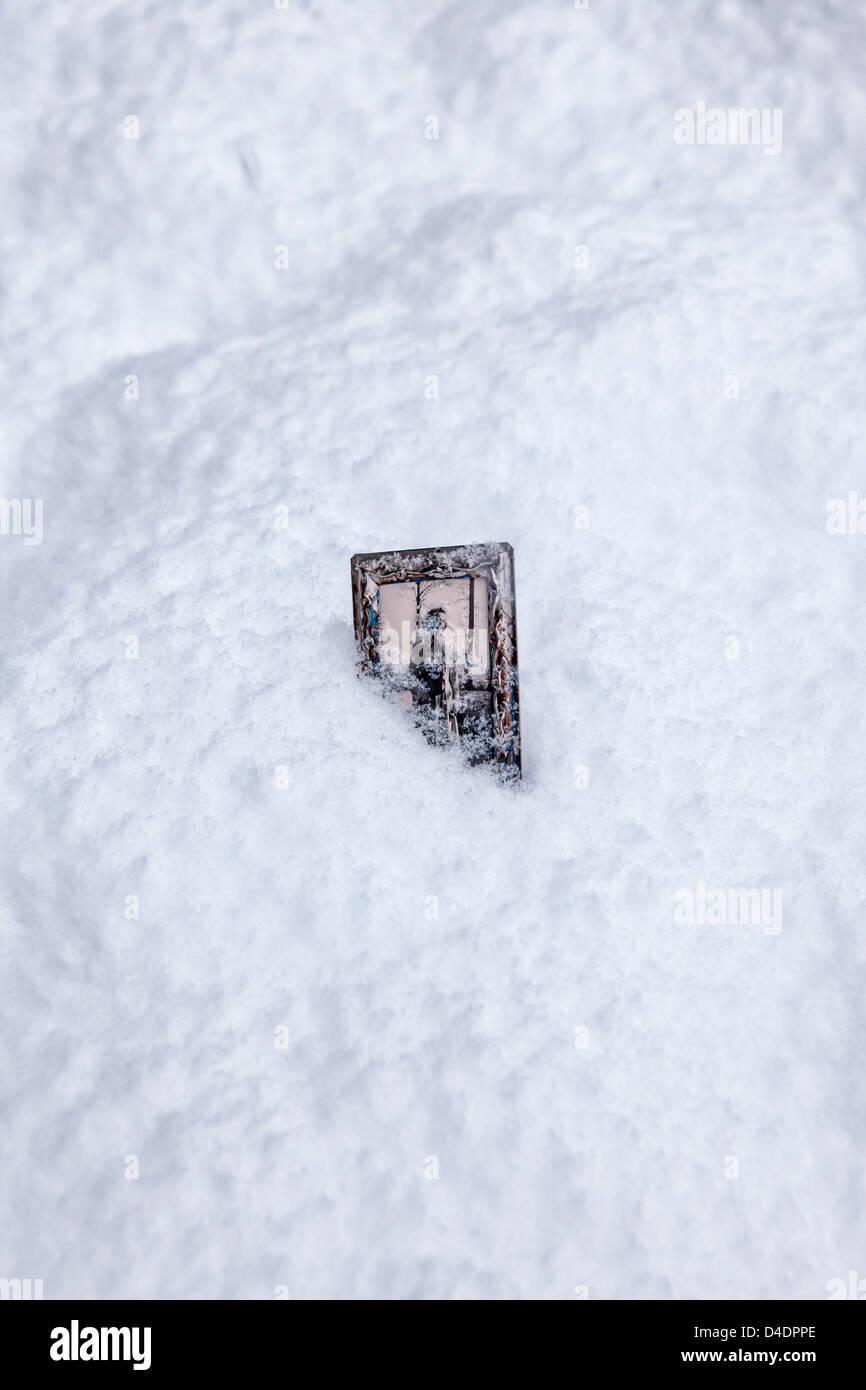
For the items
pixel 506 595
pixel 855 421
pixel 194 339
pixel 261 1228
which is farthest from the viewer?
pixel 194 339

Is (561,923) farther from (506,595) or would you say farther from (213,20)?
(213,20)

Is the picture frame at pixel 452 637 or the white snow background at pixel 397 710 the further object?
the picture frame at pixel 452 637

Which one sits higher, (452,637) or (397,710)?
(452,637)

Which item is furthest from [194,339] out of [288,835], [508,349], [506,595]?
[288,835]

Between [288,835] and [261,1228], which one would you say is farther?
[288,835]
